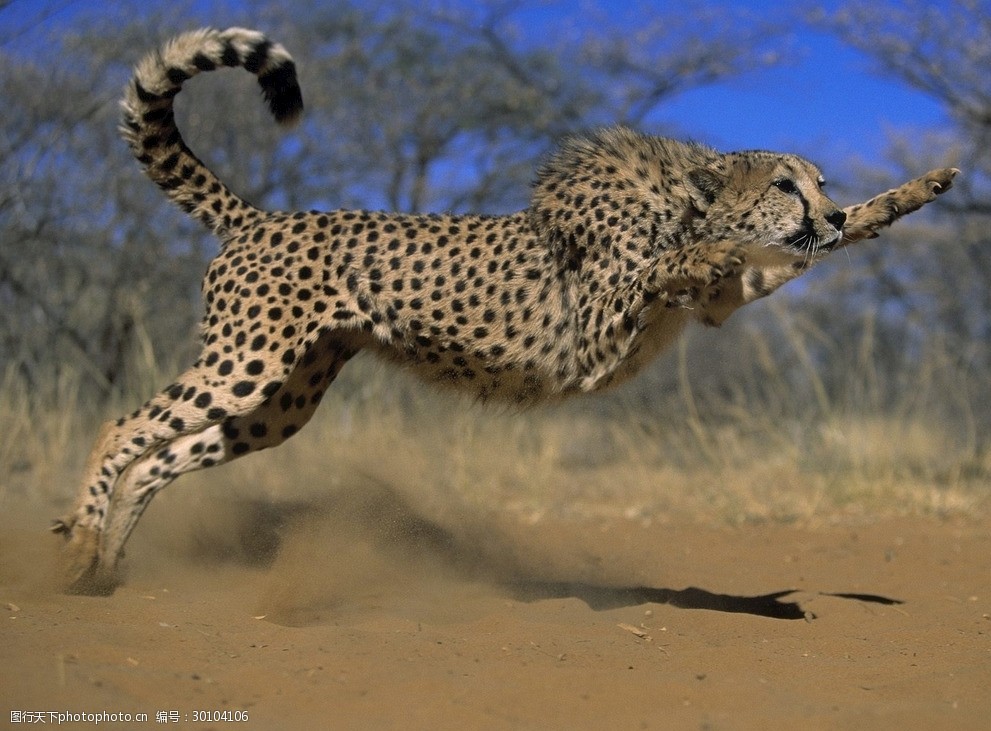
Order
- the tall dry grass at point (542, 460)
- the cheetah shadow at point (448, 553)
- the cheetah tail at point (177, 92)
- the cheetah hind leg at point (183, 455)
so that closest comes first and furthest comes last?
the cheetah hind leg at point (183, 455), the cheetah tail at point (177, 92), the cheetah shadow at point (448, 553), the tall dry grass at point (542, 460)

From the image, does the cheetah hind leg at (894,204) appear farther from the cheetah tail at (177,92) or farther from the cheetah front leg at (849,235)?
the cheetah tail at (177,92)

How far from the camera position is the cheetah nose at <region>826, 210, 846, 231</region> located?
4.18m

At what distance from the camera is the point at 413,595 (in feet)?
15.3

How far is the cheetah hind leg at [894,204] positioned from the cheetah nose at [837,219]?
10 cm

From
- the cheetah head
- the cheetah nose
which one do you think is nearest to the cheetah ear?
the cheetah head

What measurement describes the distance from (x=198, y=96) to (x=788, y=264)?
7.19 metres

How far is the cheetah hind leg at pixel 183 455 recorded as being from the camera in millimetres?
4137

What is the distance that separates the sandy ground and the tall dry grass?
46 cm

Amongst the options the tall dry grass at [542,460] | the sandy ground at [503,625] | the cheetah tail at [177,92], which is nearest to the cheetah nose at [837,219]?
the sandy ground at [503,625]

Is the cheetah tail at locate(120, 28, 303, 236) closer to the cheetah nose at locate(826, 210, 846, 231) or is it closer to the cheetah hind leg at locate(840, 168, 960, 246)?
the cheetah nose at locate(826, 210, 846, 231)

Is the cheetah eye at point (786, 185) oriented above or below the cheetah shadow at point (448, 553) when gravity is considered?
above

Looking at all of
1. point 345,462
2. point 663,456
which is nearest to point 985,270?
point 663,456

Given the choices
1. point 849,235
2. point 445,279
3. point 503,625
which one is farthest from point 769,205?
point 503,625

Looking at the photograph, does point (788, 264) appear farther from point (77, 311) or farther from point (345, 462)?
point (77, 311)
